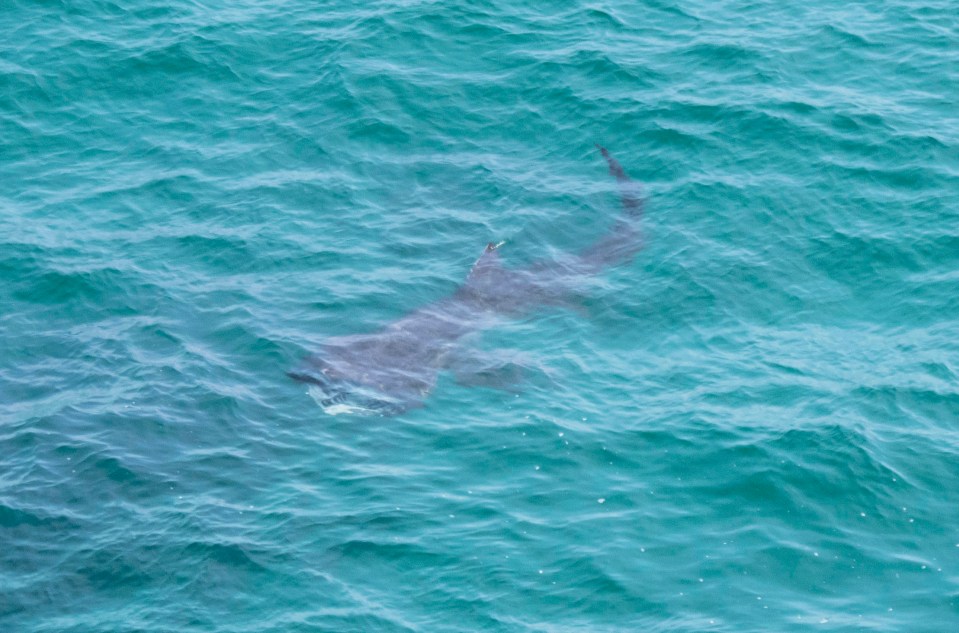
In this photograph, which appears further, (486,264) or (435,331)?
(486,264)

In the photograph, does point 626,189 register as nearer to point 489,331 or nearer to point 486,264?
point 486,264

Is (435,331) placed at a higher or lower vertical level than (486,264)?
lower

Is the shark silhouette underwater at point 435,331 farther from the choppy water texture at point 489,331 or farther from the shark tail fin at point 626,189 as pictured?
the choppy water texture at point 489,331

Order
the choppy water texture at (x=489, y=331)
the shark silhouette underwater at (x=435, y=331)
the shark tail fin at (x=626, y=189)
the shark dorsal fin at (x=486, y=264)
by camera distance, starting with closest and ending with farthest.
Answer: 1. the choppy water texture at (x=489, y=331)
2. the shark silhouette underwater at (x=435, y=331)
3. the shark dorsal fin at (x=486, y=264)
4. the shark tail fin at (x=626, y=189)

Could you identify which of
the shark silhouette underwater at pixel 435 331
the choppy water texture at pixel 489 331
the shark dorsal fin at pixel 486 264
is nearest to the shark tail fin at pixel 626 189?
the shark silhouette underwater at pixel 435 331

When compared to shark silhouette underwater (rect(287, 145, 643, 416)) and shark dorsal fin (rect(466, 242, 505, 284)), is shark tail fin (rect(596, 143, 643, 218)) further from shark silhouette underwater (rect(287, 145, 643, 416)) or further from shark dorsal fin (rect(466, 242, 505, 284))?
shark dorsal fin (rect(466, 242, 505, 284))

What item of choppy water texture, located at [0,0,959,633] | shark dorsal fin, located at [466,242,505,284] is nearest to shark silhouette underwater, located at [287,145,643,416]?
shark dorsal fin, located at [466,242,505,284]

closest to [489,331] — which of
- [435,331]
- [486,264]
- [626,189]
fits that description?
[435,331]

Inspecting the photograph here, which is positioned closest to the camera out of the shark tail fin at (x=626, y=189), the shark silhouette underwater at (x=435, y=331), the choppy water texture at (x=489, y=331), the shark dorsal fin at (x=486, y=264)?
the choppy water texture at (x=489, y=331)
